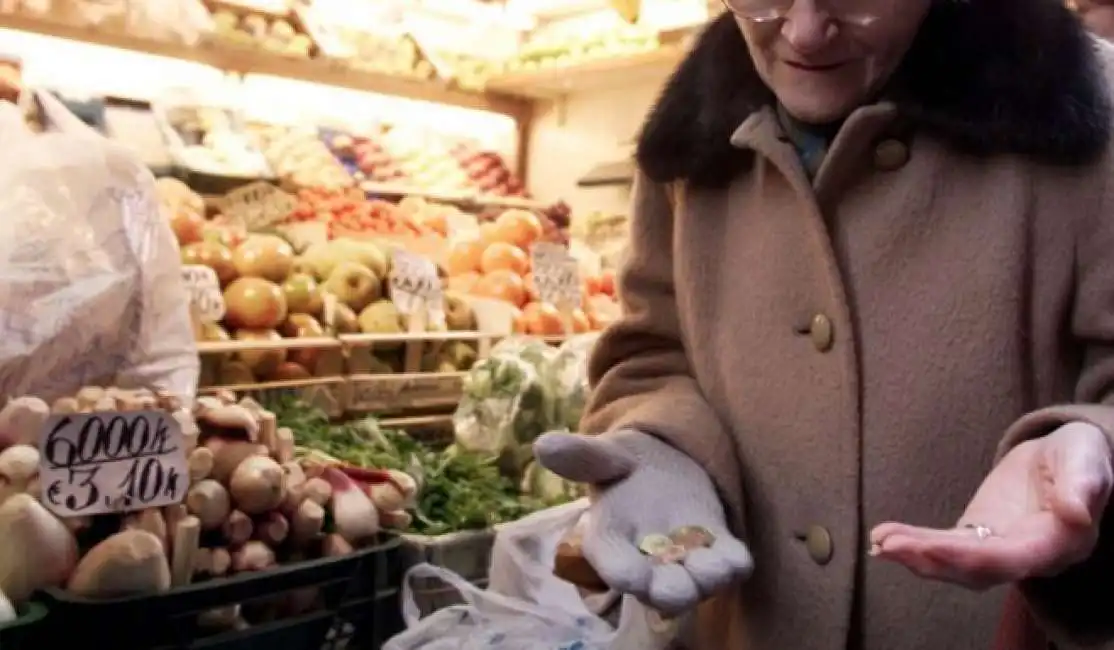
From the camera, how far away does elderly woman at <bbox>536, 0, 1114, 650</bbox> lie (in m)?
0.78

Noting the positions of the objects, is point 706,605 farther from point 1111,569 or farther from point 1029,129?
point 1029,129

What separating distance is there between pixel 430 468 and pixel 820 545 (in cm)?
104

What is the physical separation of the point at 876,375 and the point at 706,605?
29 cm

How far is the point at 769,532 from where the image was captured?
0.92 meters

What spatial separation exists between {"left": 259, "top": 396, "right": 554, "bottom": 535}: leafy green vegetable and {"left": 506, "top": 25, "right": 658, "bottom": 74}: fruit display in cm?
168

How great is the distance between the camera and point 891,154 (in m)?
0.85

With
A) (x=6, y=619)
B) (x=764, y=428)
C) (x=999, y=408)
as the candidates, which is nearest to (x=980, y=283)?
(x=999, y=408)

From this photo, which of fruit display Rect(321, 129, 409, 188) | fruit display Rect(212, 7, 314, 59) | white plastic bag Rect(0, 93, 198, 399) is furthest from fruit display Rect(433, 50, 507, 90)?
white plastic bag Rect(0, 93, 198, 399)

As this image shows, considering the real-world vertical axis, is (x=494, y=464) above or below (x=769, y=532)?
below

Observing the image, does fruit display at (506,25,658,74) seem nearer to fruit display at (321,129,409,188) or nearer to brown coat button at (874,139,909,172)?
fruit display at (321,129,409,188)

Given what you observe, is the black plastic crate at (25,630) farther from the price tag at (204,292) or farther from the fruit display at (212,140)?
the fruit display at (212,140)

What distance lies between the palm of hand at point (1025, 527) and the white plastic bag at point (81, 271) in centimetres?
114

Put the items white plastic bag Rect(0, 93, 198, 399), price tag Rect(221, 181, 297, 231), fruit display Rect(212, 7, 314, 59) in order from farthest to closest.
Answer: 1. fruit display Rect(212, 7, 314, 59)
2. price tag Rect(221, 181, 297, 231)
3. white plastic bag Rect(0, 93, 198, 399)

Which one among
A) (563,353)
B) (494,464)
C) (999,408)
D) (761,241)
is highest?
(761,241)
